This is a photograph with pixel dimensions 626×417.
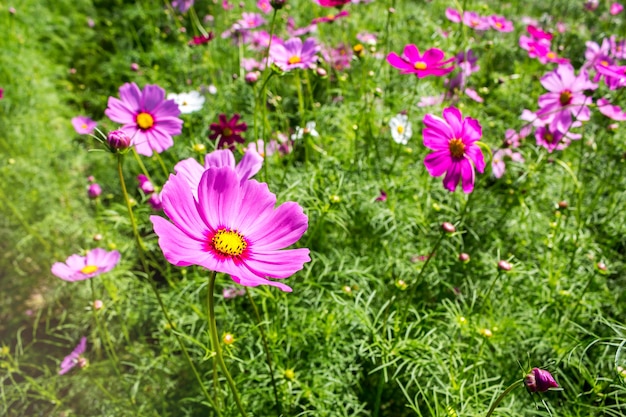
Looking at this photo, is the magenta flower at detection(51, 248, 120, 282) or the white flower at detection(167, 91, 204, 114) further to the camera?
the white flower at detection(167, 91, 204, 114)

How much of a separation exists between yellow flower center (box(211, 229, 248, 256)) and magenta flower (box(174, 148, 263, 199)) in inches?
3.4

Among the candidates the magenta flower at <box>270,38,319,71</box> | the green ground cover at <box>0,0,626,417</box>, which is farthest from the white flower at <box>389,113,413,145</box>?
the magenta flower at <box>270,38,319,71</box>

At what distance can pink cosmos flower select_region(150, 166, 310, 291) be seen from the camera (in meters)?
0.67

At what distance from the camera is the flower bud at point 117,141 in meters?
0.73

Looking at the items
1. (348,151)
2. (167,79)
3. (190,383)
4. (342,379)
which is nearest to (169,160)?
(167,79)

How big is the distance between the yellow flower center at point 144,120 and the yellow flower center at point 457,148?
31.8 inches

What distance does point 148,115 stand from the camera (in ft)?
4.16

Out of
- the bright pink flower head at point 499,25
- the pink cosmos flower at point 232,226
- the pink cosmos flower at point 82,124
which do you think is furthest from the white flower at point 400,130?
the pink cosmos flower at point 82,124

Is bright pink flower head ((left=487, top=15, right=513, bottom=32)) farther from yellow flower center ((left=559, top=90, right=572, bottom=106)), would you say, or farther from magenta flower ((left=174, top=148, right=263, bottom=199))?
magenta flower ((left=174, top=148, right=263, bottom=199))

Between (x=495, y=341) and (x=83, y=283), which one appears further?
(x=83, y=283)

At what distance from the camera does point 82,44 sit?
9.80ft

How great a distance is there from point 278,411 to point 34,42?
2.79 m

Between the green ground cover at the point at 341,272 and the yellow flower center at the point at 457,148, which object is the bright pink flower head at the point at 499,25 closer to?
the green ground cover at the point at 341,272

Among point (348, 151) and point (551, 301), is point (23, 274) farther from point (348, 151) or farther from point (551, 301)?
point (551, 301)
